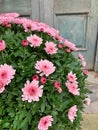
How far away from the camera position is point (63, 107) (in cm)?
156

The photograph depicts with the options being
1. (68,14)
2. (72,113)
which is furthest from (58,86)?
(68,14)

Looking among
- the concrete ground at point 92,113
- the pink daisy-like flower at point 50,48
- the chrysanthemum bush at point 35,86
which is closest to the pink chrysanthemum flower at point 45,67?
the chrysanthemum bush at point 35,86

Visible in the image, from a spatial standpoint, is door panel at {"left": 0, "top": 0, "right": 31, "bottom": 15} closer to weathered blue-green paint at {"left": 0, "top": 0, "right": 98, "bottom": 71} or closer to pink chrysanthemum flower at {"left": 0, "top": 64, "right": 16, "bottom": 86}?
weathered blue-green paint at {"left": 0, "top": 0, "right": 98, "bottom": 71}

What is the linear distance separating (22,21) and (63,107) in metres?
0.72

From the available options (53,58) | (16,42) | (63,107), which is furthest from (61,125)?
(16,42)

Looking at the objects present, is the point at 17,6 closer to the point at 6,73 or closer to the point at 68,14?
the point at 68,14

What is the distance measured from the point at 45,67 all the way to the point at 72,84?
8.0 inches

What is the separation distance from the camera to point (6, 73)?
144cm

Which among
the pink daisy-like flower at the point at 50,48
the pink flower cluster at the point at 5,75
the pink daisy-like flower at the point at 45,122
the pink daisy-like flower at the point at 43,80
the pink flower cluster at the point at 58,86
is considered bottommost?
the pink daisy-like flower at the point at 45,122

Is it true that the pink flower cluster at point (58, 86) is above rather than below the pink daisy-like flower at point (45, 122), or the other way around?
above

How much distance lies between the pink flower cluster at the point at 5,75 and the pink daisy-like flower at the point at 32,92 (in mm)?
98

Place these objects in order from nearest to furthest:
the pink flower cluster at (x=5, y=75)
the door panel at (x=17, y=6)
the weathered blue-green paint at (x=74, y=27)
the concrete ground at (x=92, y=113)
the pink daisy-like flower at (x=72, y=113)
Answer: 1. the pink flower cluster at (x=5, y=75)
2. the pink daisy-like flower at (x=72, y=113)
3. the concrete ground at (x=92, y=113)
4. the door panel at (x=17, y=6)
5. the weathered blue-green paint at (x=74, y=27)

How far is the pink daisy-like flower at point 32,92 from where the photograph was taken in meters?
1.43

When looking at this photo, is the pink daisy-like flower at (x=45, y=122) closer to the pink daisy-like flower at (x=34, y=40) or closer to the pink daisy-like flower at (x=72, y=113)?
the pink daisy-like flower at (x=72, y=113)
